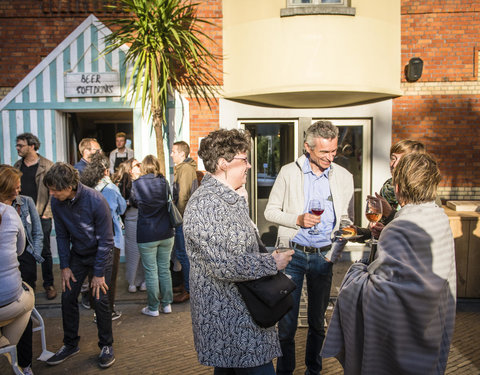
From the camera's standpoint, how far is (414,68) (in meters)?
6.87

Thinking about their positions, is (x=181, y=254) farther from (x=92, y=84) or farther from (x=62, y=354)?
(x=92, y=84)

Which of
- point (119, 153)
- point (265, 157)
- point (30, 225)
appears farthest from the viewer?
point (265, 157)

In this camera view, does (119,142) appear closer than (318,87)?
No

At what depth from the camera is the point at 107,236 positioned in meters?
3.71

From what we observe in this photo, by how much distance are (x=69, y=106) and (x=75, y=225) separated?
408 cm

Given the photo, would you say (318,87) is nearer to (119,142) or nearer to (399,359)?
(119,142)

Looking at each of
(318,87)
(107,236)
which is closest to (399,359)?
(107,236)

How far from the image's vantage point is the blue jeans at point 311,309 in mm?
3156

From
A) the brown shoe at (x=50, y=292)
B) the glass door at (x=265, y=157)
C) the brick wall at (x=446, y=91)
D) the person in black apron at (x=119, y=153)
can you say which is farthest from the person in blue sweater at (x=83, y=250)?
the brick wall at (x=446, y=91)

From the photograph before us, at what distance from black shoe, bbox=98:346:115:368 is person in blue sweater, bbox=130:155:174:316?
1.07 m

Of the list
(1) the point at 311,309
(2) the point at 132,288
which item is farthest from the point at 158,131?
(1) the point at 311,309

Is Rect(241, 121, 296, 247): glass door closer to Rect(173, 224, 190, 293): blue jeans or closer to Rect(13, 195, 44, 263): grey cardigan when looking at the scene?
Rect(173, 224, 190, 293): blue jeans

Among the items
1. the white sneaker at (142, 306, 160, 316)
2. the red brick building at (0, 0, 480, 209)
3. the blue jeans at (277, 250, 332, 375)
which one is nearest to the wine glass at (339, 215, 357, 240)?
the blue jeans at (277, 250, 332, 375)

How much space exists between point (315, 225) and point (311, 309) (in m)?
0.74
